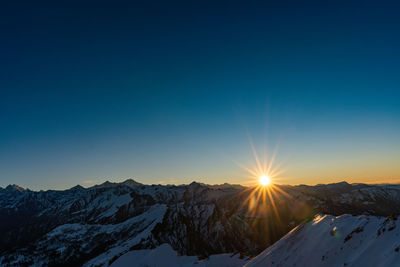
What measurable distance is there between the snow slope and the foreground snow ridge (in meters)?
27.4

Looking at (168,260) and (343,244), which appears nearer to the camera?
(343,244)

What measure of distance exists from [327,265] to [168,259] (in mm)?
69516

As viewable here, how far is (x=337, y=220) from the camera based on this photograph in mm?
44250

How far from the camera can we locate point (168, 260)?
86438 mm

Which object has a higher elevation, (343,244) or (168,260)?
(343,244)

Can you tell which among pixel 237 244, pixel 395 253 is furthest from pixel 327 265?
pixel 237 244

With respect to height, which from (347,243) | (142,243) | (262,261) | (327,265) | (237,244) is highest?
(347,243)

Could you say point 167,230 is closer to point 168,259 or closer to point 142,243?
point 142,243

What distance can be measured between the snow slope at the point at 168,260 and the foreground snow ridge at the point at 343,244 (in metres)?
27.4

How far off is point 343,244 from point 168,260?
69286 mm

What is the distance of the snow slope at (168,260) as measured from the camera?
236 feet

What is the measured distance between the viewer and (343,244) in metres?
34.3

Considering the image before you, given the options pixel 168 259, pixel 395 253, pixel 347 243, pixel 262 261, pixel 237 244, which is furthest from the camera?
pixel 237 244

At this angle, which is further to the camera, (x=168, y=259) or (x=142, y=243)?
(x=142, y=243)
